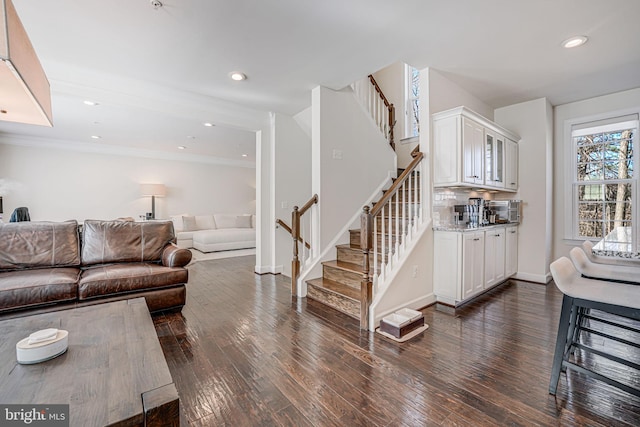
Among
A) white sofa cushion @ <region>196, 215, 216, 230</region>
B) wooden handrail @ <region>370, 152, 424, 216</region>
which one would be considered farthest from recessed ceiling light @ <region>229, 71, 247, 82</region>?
white sofa cushion @ <region>196, 215, 216, 230</region>

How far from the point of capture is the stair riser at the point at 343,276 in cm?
312

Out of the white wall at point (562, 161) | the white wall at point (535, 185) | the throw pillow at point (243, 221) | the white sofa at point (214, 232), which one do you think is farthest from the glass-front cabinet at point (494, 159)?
the throw pillow at point (243, 221)

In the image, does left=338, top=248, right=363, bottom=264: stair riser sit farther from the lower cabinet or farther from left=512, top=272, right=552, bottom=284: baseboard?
left=512, top=272, right=552, bottom=284: baseboard

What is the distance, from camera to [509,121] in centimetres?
448

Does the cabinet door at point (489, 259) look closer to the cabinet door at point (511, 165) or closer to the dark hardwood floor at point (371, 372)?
the dark hardwood floor at point (371, 372)

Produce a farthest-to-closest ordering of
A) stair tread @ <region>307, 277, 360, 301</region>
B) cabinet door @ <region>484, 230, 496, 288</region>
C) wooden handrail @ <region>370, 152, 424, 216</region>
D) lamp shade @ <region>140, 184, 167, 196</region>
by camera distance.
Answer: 1. lamp shade @ <region>140, 184, 167, 196</region>
2. cabinet door @ <region>484, 230, 496, 288</region>
3. stair tread @ <region>307, 277, 360, 301</region>
4. wooden handrail @ <region>370, 152, 424, 216</region>

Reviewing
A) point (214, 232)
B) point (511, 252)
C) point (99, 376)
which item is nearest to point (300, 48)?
point (99, 376)

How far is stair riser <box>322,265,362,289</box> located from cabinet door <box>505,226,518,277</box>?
2515 millimetres

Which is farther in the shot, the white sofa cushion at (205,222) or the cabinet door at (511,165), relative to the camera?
the white sofa cushion at (205,222)

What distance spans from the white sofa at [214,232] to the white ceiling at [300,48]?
3.50 meters

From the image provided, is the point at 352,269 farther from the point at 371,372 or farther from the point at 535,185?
the point at 535,185

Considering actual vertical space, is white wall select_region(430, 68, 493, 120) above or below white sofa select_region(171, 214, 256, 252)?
above

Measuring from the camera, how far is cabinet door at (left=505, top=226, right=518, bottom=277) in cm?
409

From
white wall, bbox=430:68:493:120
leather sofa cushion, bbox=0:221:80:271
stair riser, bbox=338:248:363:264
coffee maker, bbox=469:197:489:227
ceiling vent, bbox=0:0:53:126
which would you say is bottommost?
stair riser, bbox=338:248:363:264
